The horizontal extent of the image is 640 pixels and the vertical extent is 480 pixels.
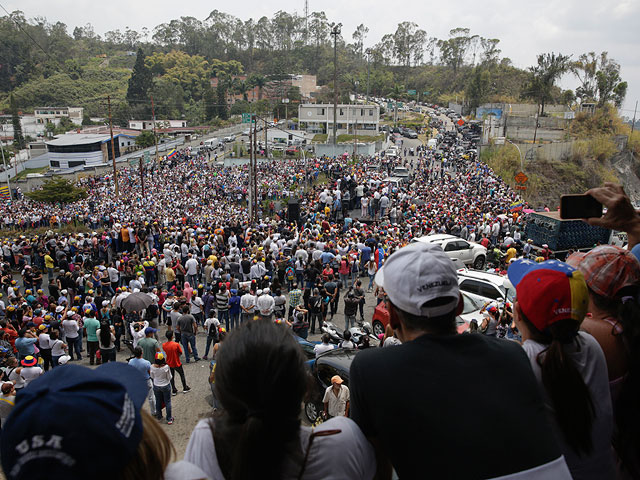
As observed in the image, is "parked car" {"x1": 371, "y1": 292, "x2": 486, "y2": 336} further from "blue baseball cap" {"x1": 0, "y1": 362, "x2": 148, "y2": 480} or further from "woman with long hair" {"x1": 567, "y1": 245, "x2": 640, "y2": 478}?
"blue baseball cap" {"x1": 0, "y1": 362, "x2": 148, "y2": 480}

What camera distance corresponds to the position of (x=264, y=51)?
134 metres

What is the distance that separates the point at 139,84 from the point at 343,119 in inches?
1907

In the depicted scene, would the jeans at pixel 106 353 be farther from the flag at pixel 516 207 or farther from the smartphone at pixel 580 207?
the flag at pixel 516 207

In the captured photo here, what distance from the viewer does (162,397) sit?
25.3 ft

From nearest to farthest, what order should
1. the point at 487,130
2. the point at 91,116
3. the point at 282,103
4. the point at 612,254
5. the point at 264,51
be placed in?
the point at 612,254 → the point at 487,130 → the point at 282,103 → the point at 91,116 → the point at 264,51

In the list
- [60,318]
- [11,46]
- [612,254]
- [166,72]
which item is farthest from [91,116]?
[612,254]

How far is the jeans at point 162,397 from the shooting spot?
7.54 meters

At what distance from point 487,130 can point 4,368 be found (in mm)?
55347

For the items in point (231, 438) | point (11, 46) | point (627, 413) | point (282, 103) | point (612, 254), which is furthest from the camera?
point (11, 46)

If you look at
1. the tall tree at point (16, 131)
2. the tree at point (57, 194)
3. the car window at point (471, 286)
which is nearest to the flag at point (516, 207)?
the car window at point (471, 286)

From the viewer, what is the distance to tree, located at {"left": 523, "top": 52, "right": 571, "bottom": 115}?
198 ft

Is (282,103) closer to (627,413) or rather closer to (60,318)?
(60,318)

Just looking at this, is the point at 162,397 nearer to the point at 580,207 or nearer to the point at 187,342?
the point at 187,342

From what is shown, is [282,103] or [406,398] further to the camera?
[282,103]
